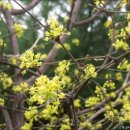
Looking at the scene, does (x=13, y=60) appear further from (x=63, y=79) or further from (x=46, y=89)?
(x=46, y=89)

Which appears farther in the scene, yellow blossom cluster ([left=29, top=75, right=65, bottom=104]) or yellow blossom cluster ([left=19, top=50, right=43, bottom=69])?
yellow blossom cluster ([left=19, top=50, right=43, bottom=69])

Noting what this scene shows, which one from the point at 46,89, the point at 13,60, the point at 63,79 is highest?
the point at 13,60

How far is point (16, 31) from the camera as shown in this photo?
3.08m

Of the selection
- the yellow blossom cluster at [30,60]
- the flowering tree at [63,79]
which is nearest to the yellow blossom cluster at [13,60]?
the flowering tree at [63,79]

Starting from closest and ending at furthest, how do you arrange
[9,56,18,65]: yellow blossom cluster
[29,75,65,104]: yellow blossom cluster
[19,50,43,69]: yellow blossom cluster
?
[29,75,65,104]: yellow blossom cluster < [19,50,43,69]: yellow blossom cluster < [9,56,18,65]: yellow blossom cluster

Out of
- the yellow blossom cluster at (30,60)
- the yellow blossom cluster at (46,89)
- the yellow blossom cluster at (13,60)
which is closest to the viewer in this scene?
the yellow blossom cluster at (46,89)

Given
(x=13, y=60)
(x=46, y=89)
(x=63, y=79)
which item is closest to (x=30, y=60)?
(x=63, y=79)

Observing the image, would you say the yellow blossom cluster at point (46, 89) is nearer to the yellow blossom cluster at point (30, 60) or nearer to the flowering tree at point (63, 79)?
the flowering tree at point (63, 79)

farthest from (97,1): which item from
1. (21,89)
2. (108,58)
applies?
(21,89)

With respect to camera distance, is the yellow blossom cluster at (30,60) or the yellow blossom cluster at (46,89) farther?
the yellow blossom cluster at (30,60)

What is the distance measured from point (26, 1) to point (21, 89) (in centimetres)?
236

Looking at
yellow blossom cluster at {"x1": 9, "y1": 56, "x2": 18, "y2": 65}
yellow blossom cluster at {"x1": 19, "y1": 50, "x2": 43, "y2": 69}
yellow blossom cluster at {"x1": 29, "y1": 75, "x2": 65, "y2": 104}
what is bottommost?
yellow blossom cluster at {"x1": 29, "y1": 75, "x2": 65, "y2": 104}

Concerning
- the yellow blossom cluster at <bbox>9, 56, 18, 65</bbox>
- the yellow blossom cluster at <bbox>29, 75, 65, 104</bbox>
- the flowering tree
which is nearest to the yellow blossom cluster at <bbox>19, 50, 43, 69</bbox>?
the flowering tree

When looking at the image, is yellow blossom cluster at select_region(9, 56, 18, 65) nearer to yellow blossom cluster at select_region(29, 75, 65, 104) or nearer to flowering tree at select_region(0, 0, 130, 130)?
flowering tree at select_region(0, 0, 130, 130)
